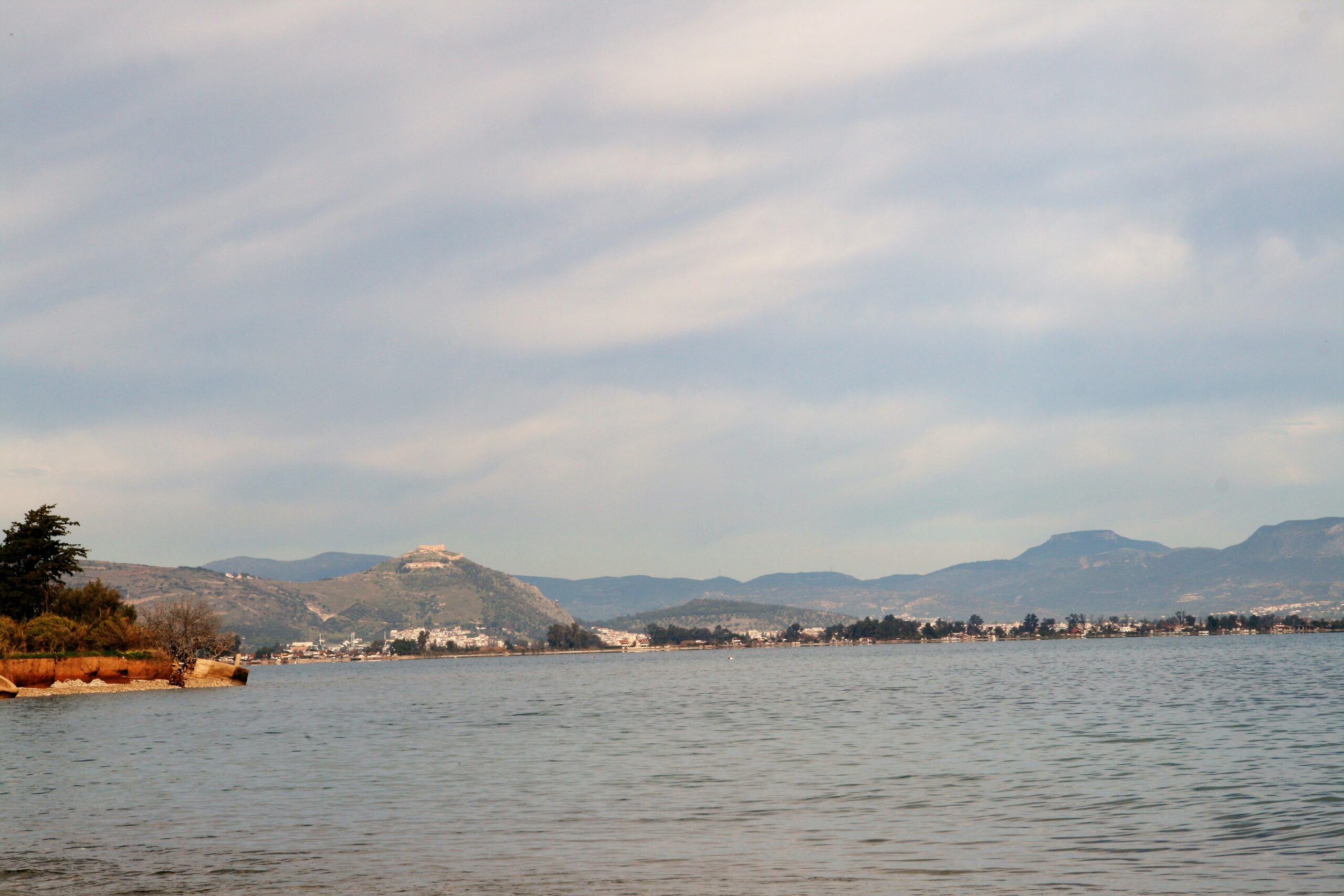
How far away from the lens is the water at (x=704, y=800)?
736 inches

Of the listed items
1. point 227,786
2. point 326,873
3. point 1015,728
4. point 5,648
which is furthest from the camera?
point 5,648

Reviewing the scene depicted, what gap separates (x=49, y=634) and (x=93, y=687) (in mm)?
7081

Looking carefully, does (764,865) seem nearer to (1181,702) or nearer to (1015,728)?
(1015,728)

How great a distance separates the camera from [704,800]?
91.7 feet

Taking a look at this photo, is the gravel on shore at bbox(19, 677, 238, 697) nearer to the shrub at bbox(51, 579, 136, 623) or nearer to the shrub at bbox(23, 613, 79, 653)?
the shrub at bbox(23, 613, 79, 653)

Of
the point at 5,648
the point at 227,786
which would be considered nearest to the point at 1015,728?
the point at 227,786

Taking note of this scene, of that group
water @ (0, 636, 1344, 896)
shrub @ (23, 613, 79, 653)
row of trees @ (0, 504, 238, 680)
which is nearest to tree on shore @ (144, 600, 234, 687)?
row of trees @ (0, 504, 238, 680)

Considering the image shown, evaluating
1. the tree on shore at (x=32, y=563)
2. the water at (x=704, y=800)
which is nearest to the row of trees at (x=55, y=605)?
the tree on shore at (x=32, y=563)

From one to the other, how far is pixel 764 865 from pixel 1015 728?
29.1m

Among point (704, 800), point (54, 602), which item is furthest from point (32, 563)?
point (704, 800)

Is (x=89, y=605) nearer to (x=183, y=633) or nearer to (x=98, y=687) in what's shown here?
(x=183, y=633)

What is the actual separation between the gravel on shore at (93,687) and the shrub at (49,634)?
311 cm

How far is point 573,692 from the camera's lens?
99062 millimetres

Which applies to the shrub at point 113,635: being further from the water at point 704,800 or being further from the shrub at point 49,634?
the water at point 704,800
